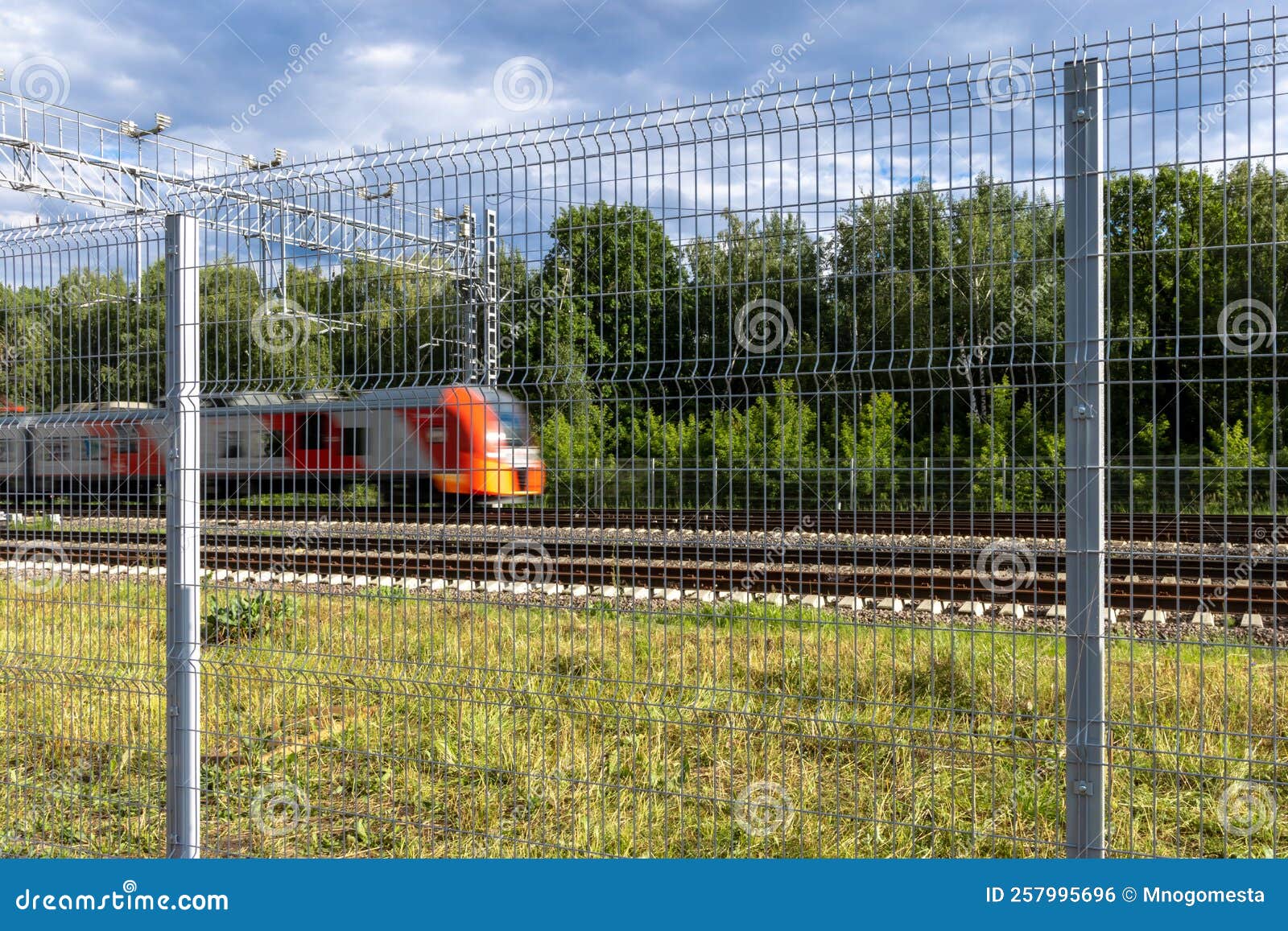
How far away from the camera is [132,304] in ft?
18.4

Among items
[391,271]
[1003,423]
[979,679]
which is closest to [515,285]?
[391,271]

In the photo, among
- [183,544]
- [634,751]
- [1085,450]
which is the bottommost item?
[634,751]

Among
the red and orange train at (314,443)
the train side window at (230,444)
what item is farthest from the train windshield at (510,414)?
the train side window at (230,444)

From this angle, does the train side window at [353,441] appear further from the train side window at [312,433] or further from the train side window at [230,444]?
the train side window at [230,444]

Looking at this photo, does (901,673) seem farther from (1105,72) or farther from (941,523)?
(1105,72)

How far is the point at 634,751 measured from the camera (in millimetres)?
4539

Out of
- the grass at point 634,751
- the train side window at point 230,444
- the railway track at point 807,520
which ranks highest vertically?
the train side window at point 230,444

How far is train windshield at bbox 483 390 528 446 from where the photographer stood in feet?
14.0

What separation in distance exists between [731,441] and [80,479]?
3.86m

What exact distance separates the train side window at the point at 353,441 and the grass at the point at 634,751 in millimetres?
670

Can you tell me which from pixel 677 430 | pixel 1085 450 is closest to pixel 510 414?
pixel 677 430

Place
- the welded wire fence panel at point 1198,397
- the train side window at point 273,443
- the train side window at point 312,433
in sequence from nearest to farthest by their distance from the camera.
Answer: the welded wire fence panel at point 1198,397 → the train side window at point 273,443 → the train side window at point 312,433

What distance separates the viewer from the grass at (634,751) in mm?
4199

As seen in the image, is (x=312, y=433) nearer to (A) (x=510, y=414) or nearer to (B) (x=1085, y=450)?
(A) (x=510, y=414)
